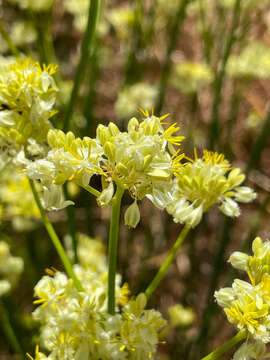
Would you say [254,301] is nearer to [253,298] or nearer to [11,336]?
[253,298]

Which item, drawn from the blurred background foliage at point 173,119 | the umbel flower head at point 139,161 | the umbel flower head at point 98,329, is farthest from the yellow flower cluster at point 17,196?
the umbel flower head at point 139,161

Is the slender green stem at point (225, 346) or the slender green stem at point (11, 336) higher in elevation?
→ the slender green stem at point (225, 346)

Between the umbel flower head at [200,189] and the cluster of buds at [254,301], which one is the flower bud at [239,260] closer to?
the cluster of buds at [254,301]

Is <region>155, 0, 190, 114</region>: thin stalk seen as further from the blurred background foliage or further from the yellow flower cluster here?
the yellow flower cluster

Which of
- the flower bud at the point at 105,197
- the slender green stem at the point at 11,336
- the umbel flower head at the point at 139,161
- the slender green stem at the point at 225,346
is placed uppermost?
the umbel flower head at the point at 139,161

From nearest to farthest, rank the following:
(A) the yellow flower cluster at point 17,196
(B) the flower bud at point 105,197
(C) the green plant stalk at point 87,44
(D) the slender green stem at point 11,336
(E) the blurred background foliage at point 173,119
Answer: (B) the flower bud at point 105,197, (C) the green plant stalk at point 87,44, (D) the slender green stem at point 11,336, (A) the yellow flower cluster at point 17,196, (E) the blurred background foliage at point 173,119

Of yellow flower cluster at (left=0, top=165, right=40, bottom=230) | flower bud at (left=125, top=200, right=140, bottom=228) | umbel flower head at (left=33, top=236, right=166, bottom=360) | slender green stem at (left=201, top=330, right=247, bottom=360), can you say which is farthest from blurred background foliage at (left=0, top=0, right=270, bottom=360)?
slender green stem at (left=201, top=330, right=247, bottom=360)

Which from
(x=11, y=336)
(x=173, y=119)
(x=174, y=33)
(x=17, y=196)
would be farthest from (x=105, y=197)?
(x=173, y=119)
